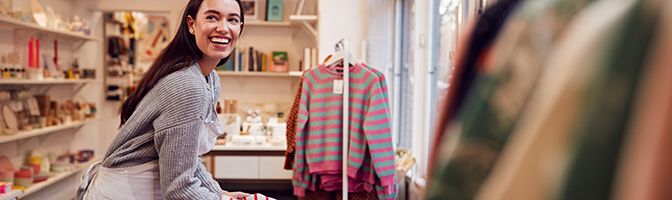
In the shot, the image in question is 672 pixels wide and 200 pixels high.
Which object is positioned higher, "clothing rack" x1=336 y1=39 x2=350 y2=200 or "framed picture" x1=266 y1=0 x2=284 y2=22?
"framed picture" x1=266 y1=0 x2=284 y2=22

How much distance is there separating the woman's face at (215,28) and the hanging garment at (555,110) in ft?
4.07

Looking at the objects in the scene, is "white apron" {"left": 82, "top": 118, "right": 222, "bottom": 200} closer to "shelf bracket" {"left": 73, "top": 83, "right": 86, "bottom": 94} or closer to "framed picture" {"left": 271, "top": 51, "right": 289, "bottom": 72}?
"framed picture" {"left": 271, "top": 51, "right": 289, "bottom": 72}

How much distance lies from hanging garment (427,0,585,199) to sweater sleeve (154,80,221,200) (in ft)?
3.44

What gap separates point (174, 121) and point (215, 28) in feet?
0.97

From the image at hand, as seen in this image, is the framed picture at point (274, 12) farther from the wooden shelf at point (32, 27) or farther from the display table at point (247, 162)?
the wooden shelf at point (32, 27)

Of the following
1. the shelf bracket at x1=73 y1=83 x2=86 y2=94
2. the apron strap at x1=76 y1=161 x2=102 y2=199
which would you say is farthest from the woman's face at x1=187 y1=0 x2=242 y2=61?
the shelf bracket at x1=73 y1=83 x2=86 y2=94

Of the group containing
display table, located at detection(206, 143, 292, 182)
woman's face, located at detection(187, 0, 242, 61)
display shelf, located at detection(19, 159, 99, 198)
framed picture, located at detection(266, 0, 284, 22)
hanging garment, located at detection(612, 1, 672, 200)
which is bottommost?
display shelf, located at detection(19, 159, 99, 198)

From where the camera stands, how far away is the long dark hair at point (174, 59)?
53.9 inches

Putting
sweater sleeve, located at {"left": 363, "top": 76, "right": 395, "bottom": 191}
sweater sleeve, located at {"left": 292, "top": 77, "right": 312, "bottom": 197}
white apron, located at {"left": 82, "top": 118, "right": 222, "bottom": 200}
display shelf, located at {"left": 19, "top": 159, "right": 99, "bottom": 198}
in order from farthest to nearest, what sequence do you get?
display shelf, located at {"left": 19, "top": 159, "right": 99, "bottom": 198} < sweater sleeve, located at {"left": 292, "top": 77, "right": 312, "bottom": 197} < sweater sleeve, located at {"left": 363, "top": 76, "right": 395, "bottom": 191} < white apron, located at {"left": 82, "top": 118, "right": 222, "bottom": 200}

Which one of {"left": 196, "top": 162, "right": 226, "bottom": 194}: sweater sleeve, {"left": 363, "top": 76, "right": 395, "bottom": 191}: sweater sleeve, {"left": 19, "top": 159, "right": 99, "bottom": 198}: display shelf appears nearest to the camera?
{"left": 196, "top": 162, "right": 226, "bottom": 194}: sweater sleeve

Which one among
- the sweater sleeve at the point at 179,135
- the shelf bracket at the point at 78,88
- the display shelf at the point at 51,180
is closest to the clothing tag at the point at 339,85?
the sweater sleeve at the point at 179,135

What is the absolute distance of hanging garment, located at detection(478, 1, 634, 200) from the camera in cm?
26

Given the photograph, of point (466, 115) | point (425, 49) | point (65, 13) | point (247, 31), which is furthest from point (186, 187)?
point (65, 13)

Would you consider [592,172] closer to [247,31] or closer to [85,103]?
[247,31]
